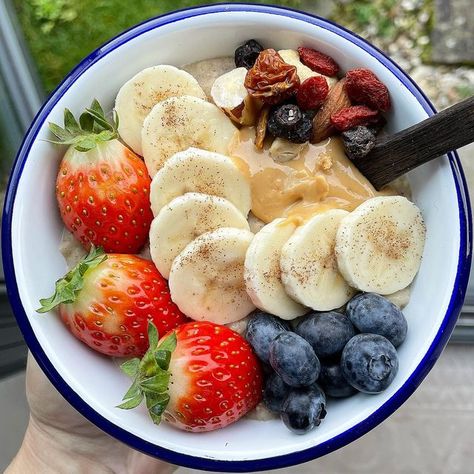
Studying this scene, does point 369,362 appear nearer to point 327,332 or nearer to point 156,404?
point 327,332

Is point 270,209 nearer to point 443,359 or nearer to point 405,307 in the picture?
point 405,307

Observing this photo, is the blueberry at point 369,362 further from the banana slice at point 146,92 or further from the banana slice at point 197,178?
the banana slice at point 146,92

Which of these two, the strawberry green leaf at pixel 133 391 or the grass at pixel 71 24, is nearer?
the strawberry green leaf at pixel 133 391

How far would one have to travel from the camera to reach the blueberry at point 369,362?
0.78 m

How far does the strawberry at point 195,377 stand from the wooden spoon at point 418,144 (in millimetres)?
271

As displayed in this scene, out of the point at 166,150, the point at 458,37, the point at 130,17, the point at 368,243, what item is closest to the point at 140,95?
the point at 166,150

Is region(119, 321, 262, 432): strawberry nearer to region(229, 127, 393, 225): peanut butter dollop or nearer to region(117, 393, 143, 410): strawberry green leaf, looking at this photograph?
region(117, 393, 143, 410): strawberry green leaf

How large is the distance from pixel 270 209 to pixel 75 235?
0.83 feet

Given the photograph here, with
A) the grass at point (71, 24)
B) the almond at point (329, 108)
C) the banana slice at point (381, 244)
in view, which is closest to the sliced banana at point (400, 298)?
the banana slice at point (381, 244)

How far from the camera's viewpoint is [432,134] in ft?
2.67

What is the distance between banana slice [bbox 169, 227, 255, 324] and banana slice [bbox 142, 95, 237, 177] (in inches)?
4.7

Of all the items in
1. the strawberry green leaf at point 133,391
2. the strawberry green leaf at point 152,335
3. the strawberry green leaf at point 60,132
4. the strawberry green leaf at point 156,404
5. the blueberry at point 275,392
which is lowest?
the blueberry at point 275,392

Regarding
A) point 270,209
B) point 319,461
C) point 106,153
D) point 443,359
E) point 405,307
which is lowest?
point 319,461

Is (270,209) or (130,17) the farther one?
(130,17)
